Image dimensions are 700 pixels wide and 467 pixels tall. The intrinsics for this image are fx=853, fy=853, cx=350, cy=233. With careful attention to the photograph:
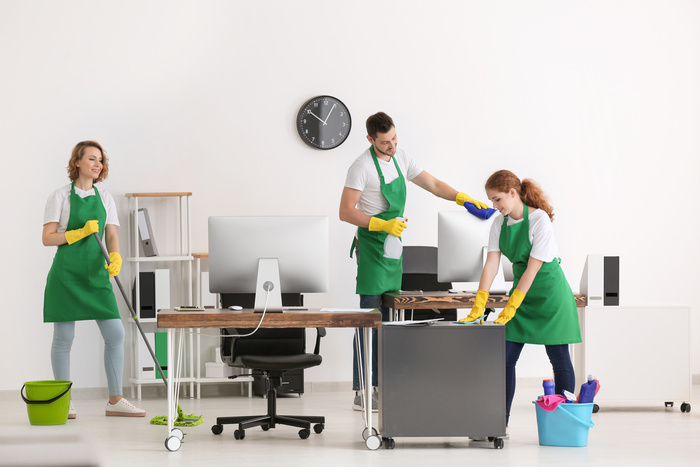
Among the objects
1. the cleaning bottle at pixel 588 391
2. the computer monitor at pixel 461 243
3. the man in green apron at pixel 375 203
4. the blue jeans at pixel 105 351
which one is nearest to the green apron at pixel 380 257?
the man in green apron at pixel 375 203

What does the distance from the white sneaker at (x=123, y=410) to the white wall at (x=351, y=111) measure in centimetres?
75

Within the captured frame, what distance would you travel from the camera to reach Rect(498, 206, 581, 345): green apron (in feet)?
11.7

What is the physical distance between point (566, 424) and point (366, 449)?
2.73ft

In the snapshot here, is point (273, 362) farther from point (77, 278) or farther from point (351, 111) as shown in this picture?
point (351, 111)

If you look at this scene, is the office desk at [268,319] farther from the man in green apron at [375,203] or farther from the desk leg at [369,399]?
the man in green apron at [375,203]

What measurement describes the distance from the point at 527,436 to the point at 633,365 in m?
1.01

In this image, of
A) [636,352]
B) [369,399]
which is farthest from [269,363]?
[636,352]

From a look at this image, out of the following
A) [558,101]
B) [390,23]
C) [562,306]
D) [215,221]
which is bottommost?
[562,306]

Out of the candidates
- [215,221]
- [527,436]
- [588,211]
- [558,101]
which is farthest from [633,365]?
[215,221]

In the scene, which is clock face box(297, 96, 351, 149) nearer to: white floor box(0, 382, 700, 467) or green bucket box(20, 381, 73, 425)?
white floor box(0, 382, 700, 467)

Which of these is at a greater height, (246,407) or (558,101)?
(558,101)

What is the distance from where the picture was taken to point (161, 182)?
202 inches

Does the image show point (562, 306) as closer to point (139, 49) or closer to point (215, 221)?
point (215, 221)

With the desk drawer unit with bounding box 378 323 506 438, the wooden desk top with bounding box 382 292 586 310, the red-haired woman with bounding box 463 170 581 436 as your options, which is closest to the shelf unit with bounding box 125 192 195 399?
the wooden desk top with bounding box 382 292 586 310
